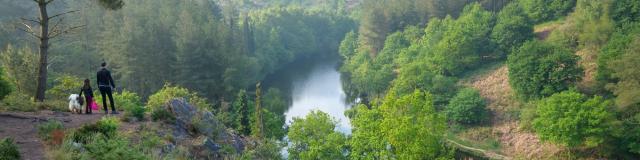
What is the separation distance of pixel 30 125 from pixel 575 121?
3678 centimetres

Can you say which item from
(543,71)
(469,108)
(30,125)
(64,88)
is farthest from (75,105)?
(543,71)

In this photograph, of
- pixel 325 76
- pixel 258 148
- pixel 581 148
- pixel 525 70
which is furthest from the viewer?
pixel 325 76

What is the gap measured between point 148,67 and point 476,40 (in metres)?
44.0

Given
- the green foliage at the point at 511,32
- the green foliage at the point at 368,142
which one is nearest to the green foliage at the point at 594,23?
the green foliage at the point at 511,32

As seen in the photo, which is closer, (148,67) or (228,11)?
(148,67)

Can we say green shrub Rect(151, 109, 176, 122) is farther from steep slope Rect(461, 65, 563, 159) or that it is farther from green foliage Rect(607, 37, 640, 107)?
green foliage Rect(607, 37, 640, 107)

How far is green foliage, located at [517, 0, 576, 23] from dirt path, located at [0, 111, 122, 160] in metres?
63.3

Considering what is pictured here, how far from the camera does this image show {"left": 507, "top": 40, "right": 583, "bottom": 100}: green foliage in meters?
48.1

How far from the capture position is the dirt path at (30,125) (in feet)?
45.7

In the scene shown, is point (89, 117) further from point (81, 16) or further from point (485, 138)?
point (81, 16)

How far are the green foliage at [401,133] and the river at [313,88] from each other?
19.6m

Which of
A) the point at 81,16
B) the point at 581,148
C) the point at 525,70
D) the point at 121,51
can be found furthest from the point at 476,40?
the point at 81,16

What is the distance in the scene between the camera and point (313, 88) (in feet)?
292

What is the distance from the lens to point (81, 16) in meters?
70.8
